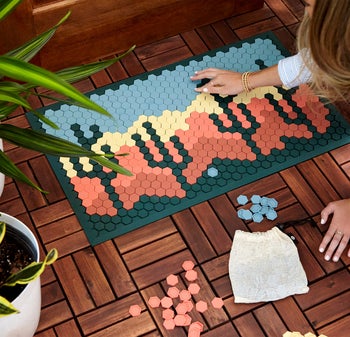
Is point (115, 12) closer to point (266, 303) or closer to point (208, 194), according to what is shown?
point (208, 194)

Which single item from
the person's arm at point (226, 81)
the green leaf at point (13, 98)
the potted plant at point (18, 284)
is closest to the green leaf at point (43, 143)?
the green leaf at point (13, 98)

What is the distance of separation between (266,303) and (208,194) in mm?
352

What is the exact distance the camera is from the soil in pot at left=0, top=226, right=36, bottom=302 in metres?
1.51

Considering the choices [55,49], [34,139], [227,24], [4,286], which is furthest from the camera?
[227,24]

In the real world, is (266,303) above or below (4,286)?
below

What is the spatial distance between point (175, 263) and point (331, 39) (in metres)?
0.78

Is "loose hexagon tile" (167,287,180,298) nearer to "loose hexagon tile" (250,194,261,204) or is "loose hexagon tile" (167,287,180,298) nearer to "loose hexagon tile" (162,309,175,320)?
"loose hexagon tile" (162,309,175,320)

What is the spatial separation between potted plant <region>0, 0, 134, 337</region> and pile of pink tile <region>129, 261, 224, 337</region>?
314 mm

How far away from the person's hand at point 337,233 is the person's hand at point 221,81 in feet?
1.56

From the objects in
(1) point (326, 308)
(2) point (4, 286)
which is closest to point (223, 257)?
(1) point (326, 308)

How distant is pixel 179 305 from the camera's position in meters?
1.72

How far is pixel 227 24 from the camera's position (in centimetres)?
231

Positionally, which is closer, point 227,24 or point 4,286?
point 4,286

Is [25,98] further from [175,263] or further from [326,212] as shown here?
[326,212]
